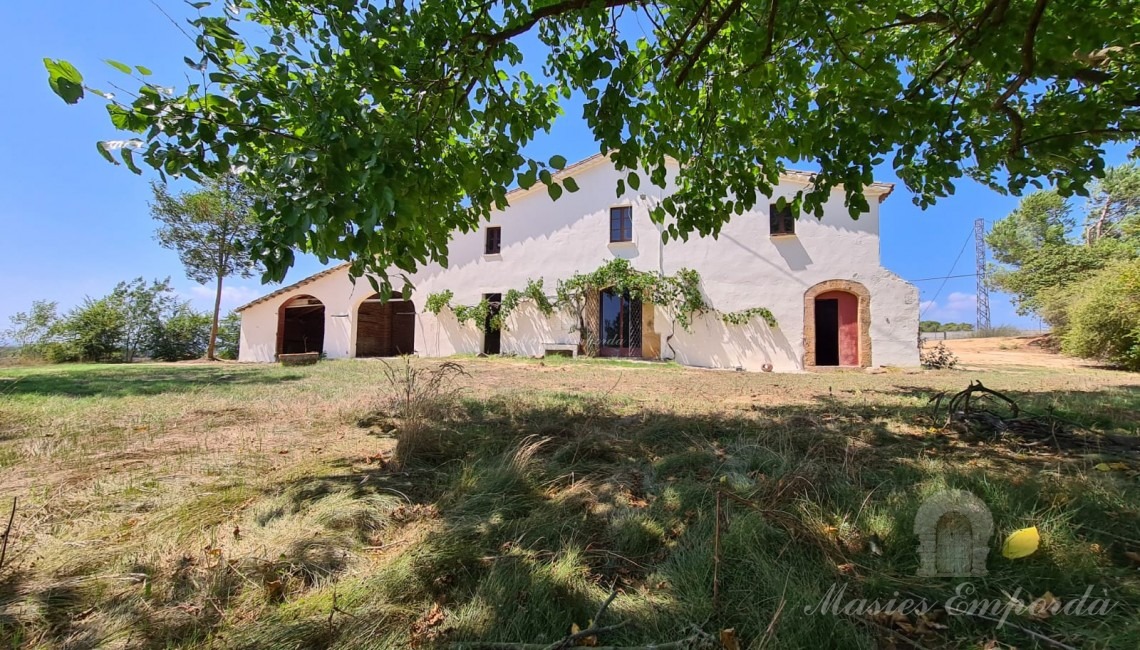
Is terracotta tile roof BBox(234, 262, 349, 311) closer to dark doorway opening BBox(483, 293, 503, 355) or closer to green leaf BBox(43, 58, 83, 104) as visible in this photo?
dark doorway opening BBox(483, 293, 503, 355)

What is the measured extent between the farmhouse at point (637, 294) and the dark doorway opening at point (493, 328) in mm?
47

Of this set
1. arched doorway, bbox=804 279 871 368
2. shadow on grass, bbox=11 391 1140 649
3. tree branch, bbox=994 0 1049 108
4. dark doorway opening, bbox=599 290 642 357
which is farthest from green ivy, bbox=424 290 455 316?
tree branch, bbox=994 0 1049 108

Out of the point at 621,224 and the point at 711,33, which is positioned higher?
the point at 621,224

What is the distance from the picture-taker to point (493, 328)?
15375 mm

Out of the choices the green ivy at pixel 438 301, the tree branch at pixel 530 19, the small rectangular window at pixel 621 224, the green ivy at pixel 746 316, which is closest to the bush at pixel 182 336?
the green ivy at pixel 438 301

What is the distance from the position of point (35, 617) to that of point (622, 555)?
1.97 meters

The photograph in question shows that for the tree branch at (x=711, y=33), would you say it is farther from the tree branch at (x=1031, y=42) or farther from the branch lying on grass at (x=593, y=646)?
the branch lying on grass at (x=593, y=646)

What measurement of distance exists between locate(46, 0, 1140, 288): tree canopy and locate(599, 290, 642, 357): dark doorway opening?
9.70 metres

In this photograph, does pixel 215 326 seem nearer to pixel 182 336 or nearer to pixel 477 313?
pixel 182 336

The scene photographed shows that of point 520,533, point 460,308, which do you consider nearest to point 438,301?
point 460,308

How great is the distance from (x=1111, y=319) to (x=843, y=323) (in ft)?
22.0

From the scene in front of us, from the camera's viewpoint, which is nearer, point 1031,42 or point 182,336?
point 1031,42

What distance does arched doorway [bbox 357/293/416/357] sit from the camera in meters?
17.6

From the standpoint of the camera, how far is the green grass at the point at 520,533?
138cm
